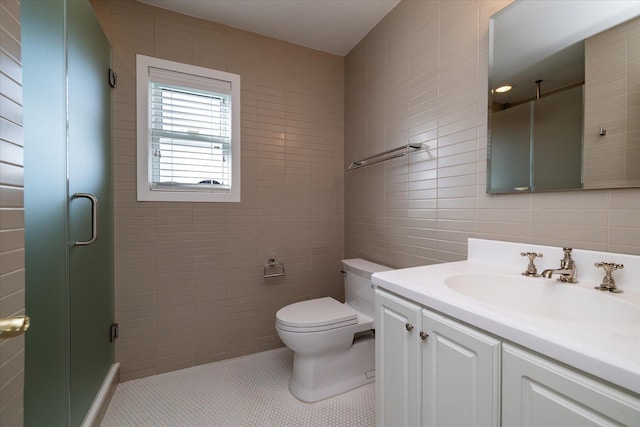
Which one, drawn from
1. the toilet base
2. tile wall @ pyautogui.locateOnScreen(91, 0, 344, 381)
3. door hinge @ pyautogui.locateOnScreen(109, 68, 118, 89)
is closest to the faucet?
the toilet base

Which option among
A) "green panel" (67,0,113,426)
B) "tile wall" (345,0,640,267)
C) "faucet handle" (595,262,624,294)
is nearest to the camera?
"faucet handle" (595,262,624,294)

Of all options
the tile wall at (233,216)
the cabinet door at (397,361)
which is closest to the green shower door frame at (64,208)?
the tile wall at (233,216)

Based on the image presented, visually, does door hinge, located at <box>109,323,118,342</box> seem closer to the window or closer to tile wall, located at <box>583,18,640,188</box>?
the window

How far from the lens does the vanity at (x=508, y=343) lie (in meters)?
0.50

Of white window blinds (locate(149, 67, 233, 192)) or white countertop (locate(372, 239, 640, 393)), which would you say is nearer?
white countertop (locate(372, 239, 640, 393))

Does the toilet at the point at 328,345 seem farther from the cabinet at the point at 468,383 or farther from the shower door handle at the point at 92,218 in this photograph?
the shower door handle at the point at 92,218

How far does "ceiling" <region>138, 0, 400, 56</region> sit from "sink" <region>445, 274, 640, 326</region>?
1.81m

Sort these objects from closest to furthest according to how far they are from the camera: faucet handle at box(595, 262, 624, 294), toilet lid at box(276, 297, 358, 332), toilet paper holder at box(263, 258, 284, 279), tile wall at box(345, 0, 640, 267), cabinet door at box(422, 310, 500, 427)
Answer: cabinet door at box(422, 310, 500, 427)
faucet handle at box(595, 262, 624, 294)
tile wall at box(345, 0, 640, 267)
toilet lid at box(276, 297, 358, 332)
toilet paper holder at box(263, 258, 284, 279)

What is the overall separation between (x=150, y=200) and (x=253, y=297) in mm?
1020

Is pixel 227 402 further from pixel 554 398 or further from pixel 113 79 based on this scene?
pixel 113 79

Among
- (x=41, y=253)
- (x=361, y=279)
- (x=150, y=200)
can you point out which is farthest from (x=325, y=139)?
(x=41, y=253)

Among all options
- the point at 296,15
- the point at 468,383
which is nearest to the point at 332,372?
the point at 468,383

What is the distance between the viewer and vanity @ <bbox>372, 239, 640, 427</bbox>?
1.63 ft

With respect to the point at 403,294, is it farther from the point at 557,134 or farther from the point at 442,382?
the point at 557,134
